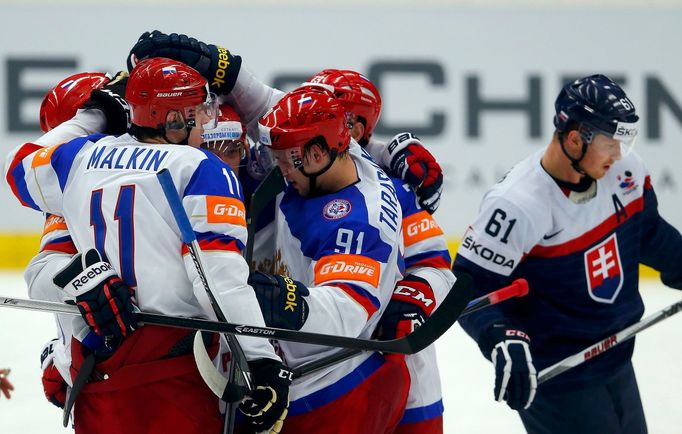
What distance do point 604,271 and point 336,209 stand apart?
3.06 ft

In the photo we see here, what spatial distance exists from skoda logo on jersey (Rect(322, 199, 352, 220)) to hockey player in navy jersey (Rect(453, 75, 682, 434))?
2.12 ft

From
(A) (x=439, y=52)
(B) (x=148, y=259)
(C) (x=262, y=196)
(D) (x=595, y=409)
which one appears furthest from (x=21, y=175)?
(A) (x=439, y=52)

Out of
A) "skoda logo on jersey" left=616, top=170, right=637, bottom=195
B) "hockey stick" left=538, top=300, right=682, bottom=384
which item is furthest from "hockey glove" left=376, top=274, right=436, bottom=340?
"skoda logo on jersey" left=616, top=170, right=637, bottom=195

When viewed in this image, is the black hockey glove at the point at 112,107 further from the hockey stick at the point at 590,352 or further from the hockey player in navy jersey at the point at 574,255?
the hockey stick at the point at 590,352

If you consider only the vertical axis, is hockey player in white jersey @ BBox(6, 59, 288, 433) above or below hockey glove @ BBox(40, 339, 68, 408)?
above

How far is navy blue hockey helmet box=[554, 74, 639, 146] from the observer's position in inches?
116

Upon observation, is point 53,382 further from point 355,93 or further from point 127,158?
point 355,93

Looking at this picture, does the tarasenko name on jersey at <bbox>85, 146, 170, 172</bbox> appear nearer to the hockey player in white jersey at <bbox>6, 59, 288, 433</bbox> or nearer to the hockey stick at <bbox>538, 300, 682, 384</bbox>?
the hockey player in white jersey at <bbox>6, 59, 288, 433</bbox>

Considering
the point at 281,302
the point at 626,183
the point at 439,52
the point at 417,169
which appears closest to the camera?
the point at 281,302

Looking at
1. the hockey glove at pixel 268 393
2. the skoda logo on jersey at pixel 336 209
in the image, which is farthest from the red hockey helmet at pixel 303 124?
the hockey glove at pixel 268 393

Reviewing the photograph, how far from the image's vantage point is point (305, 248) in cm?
247

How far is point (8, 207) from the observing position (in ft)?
21.6

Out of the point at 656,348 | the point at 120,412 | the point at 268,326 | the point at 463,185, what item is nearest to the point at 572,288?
the point at 268,326

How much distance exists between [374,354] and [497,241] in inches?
23.8
